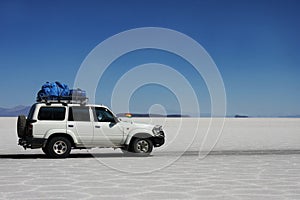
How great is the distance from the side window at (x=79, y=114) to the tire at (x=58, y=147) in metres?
0.84

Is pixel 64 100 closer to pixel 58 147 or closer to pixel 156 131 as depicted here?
pixel 58 147

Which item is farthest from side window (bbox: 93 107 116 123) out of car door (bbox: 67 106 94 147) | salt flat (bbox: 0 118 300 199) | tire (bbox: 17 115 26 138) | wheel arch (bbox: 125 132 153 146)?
tire (bbox: 17 115 26 138)

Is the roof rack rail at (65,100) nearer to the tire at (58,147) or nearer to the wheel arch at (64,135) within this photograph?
the wheel arch at (64,135)

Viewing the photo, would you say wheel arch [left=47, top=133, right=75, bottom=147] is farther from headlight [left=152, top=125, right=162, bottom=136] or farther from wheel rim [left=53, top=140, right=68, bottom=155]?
headlight [left=152, top=125, right=162, bottom=136]

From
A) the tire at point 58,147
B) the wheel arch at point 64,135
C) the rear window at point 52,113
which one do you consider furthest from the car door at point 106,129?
the rear window at point 52,113

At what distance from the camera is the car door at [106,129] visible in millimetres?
16500

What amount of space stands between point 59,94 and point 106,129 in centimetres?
211

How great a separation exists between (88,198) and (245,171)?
534cm

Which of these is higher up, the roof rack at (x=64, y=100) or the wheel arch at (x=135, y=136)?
the roof rack at (x=64, y=100)

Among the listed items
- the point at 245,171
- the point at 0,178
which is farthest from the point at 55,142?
the point at 245,171

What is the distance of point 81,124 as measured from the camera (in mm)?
16422

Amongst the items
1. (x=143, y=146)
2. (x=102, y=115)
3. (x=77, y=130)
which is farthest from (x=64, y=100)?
(x=143, y=146)

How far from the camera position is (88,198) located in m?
8.31

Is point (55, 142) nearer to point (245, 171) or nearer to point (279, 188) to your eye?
point (245, 171)
